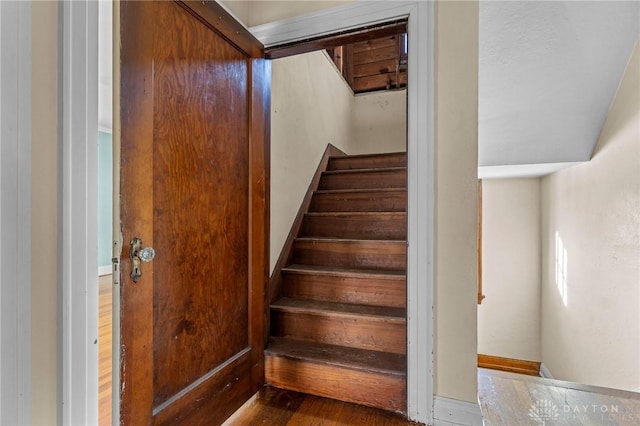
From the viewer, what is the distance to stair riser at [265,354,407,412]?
152 cm

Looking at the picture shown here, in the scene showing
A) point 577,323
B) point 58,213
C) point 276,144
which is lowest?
point 577,323

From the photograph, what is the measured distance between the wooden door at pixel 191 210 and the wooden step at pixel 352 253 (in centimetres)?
64

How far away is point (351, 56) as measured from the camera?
14.8ft

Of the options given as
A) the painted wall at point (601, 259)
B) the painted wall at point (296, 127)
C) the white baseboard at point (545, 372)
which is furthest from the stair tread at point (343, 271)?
the white baseboard at point (545, 372)

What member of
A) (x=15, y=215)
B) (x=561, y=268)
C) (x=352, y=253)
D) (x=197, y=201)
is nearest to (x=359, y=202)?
(x=352, y=253)

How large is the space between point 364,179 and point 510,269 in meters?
2.36

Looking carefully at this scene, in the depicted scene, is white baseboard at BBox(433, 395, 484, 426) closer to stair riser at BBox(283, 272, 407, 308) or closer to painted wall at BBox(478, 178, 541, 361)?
stair riser at BBox(283, 272, 407, 308)

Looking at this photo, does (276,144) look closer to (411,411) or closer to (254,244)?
(254,244)

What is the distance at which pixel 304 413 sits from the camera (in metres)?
1.53

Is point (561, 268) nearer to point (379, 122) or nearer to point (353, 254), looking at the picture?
point (353, 254)

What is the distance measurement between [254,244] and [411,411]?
1.05 m

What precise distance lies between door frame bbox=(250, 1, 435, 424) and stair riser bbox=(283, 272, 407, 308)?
0.42m

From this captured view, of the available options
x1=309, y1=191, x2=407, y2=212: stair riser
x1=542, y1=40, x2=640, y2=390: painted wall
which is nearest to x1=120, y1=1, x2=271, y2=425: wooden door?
x1=309, y1=191, x2=407, y2=212: stair riser

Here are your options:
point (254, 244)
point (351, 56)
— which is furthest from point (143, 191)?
point (351, 56)
